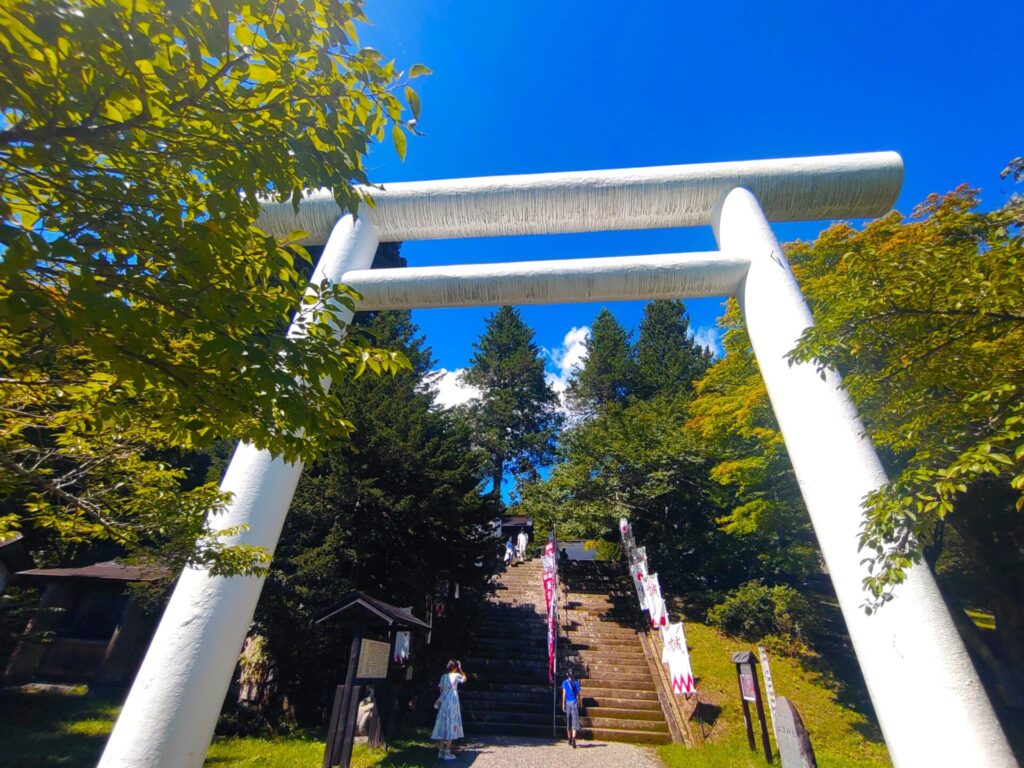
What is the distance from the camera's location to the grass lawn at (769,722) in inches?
277

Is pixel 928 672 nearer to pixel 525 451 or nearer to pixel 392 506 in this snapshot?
pixel 392 506

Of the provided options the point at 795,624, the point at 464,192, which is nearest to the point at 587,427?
the point at 795,624

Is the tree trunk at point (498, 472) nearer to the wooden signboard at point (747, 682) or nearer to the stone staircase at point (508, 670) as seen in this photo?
the stone staircase at point (508, 670)

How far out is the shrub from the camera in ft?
36.7

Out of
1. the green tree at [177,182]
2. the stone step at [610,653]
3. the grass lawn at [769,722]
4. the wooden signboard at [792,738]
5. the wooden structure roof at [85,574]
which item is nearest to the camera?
the green tree at [177,182]

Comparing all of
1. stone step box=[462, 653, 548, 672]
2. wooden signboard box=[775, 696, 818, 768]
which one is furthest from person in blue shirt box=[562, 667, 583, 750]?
wooden signboard box=[775, 696, 818, 768]

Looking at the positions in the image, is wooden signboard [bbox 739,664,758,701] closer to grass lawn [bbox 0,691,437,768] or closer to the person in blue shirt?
the person in blue shirt

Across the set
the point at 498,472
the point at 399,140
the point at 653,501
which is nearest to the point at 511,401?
the point at 498,472

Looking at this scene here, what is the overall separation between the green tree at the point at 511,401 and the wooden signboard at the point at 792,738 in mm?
23788

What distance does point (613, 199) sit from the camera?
4.64 m

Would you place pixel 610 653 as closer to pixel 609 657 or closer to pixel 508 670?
pixel 609 657

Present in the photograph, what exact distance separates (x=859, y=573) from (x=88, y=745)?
9.07 metres

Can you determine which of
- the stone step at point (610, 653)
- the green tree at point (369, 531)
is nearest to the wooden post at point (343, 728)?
the green tree at point (369, 531)

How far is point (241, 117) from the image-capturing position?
172 centimetres
